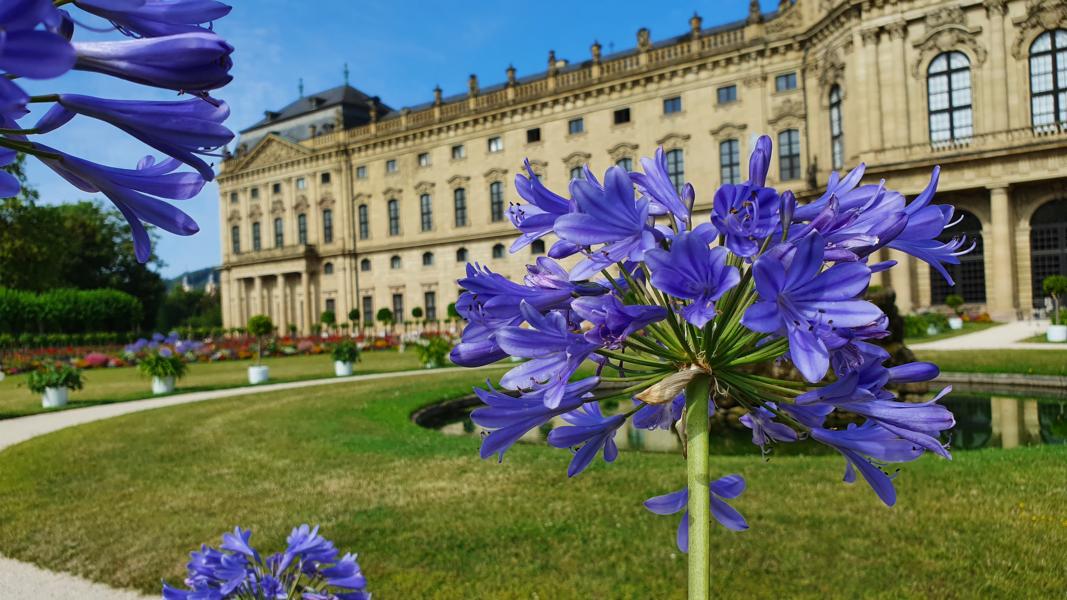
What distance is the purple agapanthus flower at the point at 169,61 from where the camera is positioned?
50 centimetres

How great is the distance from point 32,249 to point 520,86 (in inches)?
1050

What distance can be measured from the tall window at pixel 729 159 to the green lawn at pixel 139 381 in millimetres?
17966

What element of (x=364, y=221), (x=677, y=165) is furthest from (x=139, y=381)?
(x=364, y=221)

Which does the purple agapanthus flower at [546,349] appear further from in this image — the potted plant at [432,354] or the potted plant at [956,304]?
the potted plant at [956,304]

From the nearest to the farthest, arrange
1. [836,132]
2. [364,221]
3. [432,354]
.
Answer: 1. [432,354]
2. [836,132]
3. [364,221]

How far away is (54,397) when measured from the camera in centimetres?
1294

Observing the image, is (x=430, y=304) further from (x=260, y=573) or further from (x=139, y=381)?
(x=260, y=573)

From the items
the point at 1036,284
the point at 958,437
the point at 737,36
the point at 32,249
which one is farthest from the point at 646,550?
the point at 32,249

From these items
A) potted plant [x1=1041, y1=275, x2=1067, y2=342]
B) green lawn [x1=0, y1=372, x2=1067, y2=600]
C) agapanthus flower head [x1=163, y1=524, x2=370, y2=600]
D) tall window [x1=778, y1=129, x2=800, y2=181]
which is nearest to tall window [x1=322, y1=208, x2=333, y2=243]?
tall window [x1=778, y1=129, x2=800, y2=181]

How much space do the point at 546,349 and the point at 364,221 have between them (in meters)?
44.8

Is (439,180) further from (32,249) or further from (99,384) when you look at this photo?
(99,384)

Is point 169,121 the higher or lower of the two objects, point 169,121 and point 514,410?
the higher

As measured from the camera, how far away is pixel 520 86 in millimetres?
37812

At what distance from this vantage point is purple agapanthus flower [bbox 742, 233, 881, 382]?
0.69m
